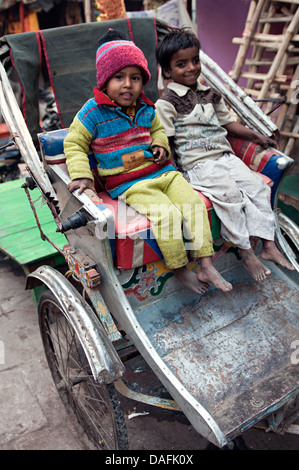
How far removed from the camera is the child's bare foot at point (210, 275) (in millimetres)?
2033

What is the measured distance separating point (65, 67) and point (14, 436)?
8.22ft

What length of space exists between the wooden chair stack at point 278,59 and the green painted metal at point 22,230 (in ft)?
8.76

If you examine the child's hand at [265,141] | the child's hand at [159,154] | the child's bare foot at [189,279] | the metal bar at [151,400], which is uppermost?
the child's hand at [265,141]

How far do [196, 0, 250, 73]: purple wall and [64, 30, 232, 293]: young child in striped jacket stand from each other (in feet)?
15.1

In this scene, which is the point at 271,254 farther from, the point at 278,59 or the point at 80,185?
the point at 278,59

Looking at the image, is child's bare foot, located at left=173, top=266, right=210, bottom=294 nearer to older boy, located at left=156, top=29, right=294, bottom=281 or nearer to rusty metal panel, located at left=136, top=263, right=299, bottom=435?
rusty metal panel, located at left=136, top=263, right=299, bottom=435

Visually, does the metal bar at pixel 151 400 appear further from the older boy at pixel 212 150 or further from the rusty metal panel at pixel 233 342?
the older boy at pixel 212 150

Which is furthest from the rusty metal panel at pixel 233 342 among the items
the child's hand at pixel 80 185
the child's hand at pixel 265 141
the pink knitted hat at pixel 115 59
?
the pink knitted hat at pixel 115 59

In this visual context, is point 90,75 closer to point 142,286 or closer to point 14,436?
point 142,286

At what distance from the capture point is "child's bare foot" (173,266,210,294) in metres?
2.10

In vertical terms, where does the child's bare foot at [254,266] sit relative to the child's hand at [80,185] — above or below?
below

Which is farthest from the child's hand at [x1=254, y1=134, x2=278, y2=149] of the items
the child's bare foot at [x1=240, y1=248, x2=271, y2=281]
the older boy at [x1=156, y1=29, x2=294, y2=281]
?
the child's bare foot at [x1=240, y1=248, x2=271, y2=281]

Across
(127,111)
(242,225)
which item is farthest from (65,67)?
(242,225)

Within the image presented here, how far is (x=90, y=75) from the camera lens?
2.97 m
